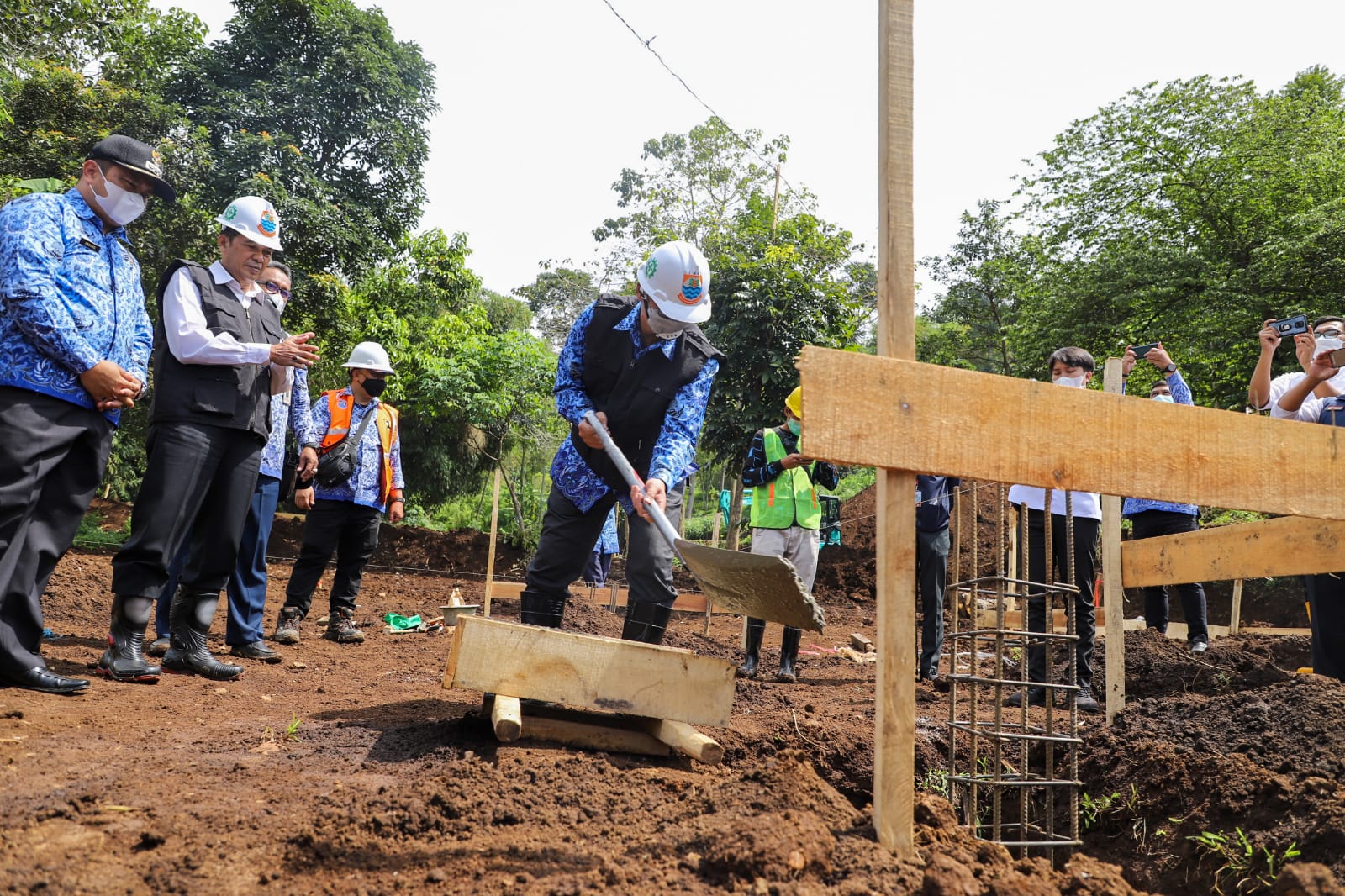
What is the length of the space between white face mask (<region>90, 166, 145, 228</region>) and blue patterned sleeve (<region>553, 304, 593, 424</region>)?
1.73 m

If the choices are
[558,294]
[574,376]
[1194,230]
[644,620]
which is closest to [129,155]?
[574,376]

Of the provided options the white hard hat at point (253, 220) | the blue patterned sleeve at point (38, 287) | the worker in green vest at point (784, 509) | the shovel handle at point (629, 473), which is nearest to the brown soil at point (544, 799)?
the shovel handle at point (629, 473)

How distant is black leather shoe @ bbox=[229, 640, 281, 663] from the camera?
4824 millimetres

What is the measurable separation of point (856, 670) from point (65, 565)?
283 inches

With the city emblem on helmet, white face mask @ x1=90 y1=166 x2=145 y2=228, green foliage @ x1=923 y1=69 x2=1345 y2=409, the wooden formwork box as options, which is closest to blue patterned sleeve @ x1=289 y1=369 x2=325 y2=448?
white face mask @ x1=90 y1=166 x2=145 y2=228

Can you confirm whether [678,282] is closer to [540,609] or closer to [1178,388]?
[540,609]

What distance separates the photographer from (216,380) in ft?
12.8

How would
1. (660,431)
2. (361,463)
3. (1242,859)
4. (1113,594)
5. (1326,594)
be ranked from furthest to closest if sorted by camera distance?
(361,463) < (1113,594) < (660,431) < (1326,594) < (1242,859)

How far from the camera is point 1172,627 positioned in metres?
7.68

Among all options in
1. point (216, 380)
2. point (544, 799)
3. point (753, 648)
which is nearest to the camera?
point (544, 799)

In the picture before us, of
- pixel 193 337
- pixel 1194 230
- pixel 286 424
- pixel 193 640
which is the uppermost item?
pixel 1194 230

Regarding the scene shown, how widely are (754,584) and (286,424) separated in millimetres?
3749

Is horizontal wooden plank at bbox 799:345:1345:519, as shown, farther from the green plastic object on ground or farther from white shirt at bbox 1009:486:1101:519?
the green plastic object on ground

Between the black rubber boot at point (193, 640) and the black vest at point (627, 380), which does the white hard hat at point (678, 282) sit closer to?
Result: the black vest at point (627, 380)
